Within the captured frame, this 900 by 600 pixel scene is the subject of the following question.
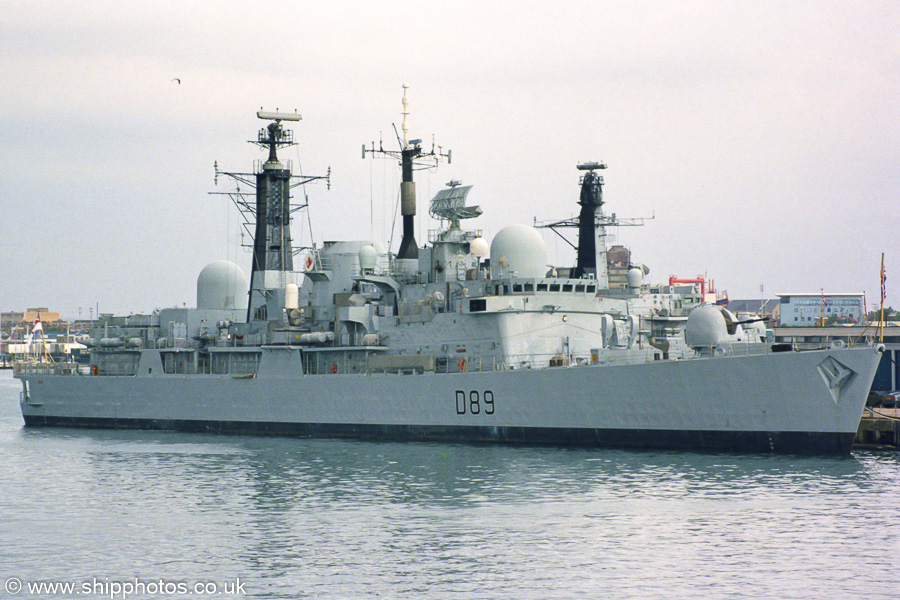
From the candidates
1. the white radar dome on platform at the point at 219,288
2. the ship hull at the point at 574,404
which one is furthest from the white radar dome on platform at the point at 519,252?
the white radar dome on platform at the point at 219,288

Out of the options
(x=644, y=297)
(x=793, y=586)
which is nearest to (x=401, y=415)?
(x=644, y=297)

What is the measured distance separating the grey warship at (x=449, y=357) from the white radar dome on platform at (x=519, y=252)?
0.05 meters

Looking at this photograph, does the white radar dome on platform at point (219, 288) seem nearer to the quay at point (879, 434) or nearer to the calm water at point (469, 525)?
the calm water at point (469, 525)

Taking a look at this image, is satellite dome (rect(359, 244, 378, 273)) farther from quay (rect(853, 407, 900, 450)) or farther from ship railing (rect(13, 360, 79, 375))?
quay (rect(853, 407, 900, 450))

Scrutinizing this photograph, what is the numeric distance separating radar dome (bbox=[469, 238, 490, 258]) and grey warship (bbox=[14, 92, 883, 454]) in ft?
0.22

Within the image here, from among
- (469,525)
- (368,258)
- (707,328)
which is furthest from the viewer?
(368,258)

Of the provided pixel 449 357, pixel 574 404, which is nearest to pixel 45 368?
pixel 449 357

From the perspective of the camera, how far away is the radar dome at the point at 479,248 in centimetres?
3098

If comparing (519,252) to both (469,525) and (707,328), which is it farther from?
(469,525)

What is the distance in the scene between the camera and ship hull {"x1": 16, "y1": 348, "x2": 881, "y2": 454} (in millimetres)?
23641

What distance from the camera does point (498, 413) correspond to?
28016 mm

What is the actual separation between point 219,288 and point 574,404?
17934 mm
